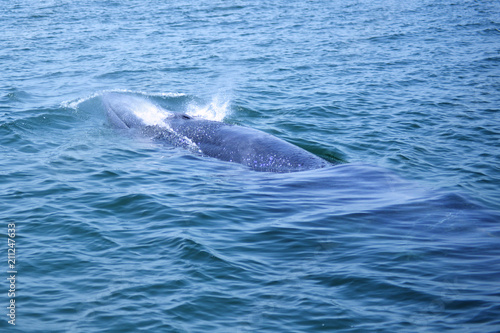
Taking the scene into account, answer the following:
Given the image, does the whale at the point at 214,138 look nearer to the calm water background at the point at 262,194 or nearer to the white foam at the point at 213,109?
the calm water background at the point at 262,194

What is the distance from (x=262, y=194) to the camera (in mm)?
11438

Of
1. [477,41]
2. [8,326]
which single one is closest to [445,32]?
[477,41]

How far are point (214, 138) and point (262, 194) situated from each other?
285cm

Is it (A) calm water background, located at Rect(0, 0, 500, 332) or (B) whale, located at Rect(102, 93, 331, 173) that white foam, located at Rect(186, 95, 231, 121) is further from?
(B) whale, located at Rect(102, 93, 331, 173)

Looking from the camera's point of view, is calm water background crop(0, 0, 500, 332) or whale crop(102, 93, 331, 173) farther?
whale crop(102, 93, 331, 173)

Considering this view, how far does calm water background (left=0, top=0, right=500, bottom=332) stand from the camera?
25.7ft

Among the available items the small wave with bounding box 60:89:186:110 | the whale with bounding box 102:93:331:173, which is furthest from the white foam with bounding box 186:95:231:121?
the whale with bounding box 102:93:331:173

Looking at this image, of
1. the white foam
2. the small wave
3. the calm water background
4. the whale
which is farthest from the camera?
the small wave

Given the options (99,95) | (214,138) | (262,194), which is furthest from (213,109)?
(262,194)

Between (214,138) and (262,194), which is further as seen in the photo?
(214,138)

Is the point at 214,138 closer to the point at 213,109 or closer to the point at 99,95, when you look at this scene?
the point at 213,109

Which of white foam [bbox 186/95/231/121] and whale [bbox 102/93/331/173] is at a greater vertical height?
whale [bbox 102/93/331/173]

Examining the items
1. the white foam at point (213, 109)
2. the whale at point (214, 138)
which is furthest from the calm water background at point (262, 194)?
the whale at point (214, 138)

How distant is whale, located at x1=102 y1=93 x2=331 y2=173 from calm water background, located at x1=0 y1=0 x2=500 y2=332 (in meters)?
0.34
